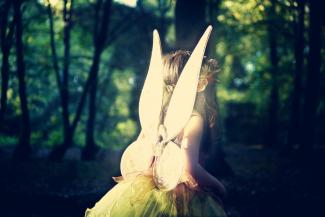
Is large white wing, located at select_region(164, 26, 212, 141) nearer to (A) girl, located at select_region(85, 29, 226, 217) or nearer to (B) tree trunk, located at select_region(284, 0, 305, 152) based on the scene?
(A) girl, located at select_region(85, 29, 226, 217)

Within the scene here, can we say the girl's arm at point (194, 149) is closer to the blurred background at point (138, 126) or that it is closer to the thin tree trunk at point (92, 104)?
the blurred background at point (138, 126)

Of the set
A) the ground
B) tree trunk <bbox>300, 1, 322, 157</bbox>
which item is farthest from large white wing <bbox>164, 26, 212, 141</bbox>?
tree trunk <bbox>300, 1, 322, 157</bbox>

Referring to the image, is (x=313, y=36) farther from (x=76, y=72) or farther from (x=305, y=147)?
(x=76, y=72)

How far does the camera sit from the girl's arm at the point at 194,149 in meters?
3.01

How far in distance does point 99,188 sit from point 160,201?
5746mm

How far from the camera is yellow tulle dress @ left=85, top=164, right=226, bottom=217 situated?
308 centimetres

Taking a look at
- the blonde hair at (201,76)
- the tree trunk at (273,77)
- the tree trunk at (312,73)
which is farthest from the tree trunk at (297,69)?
the blonde hair at (201,76)

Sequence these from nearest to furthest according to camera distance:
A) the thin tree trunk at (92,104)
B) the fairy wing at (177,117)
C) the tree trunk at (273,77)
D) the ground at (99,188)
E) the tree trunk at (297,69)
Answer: the fairy wing at (177,117), the ground at (99,188), the thin tree trunk at (92,104), the tree trunk at (297,69), the tree trunk at (273,77)

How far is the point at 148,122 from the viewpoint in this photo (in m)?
3.31

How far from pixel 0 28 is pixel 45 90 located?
10.5m

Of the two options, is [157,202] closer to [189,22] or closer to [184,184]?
[184,184]

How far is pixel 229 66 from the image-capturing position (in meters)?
30.6

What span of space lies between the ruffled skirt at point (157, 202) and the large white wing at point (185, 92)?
1.28ft

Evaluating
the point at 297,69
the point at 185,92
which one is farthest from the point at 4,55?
the point at 297,69
